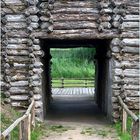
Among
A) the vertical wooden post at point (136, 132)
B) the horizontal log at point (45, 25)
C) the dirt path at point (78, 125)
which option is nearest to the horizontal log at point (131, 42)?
the horizontal log at point (45, 25)

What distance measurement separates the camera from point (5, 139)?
6270 mm

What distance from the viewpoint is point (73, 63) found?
36688 mm

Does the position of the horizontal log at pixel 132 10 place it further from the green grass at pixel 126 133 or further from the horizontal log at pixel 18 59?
the horizontal log at pixel 18 59

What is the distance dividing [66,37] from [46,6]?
37.5 inches

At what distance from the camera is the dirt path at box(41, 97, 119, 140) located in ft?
35.8

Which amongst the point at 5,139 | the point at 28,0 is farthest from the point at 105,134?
the point at 5,139

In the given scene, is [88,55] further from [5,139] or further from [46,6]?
[5,139]

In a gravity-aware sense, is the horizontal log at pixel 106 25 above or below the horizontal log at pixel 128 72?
above

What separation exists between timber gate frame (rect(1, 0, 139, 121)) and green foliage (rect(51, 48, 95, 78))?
2123 cm

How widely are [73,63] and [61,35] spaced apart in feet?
79.9

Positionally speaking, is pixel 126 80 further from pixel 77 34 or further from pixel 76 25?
pixel 76 25

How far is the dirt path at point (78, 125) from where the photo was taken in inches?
429

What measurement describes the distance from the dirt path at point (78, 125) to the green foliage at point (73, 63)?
17.2m

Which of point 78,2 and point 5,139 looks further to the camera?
point 78,2
